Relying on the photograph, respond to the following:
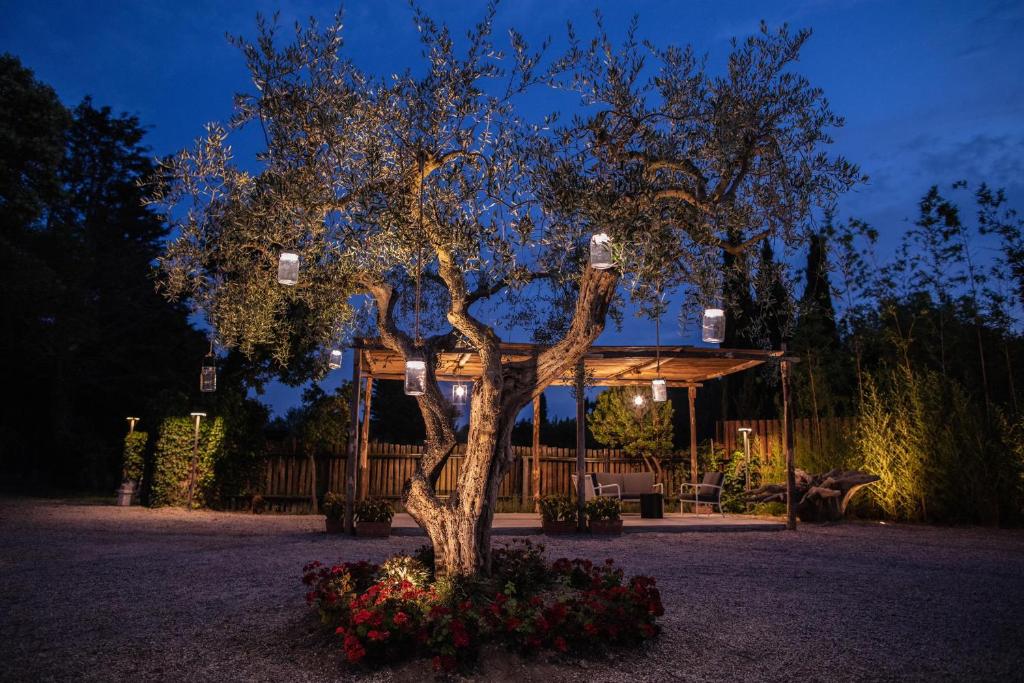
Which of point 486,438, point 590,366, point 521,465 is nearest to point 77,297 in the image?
point 521,465

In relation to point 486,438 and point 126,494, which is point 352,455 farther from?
point 126,494

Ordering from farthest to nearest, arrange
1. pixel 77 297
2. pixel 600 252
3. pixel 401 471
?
pixel 77 297 → pixel 401 471 → pixel 600 252

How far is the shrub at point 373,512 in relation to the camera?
888 centimetres

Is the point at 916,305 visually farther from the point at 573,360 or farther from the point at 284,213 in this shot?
the point at 284,213

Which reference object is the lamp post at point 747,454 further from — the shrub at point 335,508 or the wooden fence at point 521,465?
the shrub at point 335,508

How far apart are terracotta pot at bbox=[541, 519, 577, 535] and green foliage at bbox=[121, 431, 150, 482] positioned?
887 cm

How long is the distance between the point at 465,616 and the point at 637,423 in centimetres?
1155

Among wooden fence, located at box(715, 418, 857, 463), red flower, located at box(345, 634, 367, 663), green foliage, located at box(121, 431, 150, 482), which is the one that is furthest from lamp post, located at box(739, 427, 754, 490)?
green foliage, located at box(121, 431, 150, 482)

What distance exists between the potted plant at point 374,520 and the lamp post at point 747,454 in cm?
758

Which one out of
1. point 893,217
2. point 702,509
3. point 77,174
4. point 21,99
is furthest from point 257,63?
point 893,217

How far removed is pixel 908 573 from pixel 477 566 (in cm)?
467

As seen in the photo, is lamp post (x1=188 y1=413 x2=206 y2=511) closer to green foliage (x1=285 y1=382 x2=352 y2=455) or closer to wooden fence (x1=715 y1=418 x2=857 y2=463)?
green foliage (x1=285 y1=382 x2=352 y2=455)

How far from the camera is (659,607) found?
3.88 m

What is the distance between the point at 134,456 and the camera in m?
13.5
